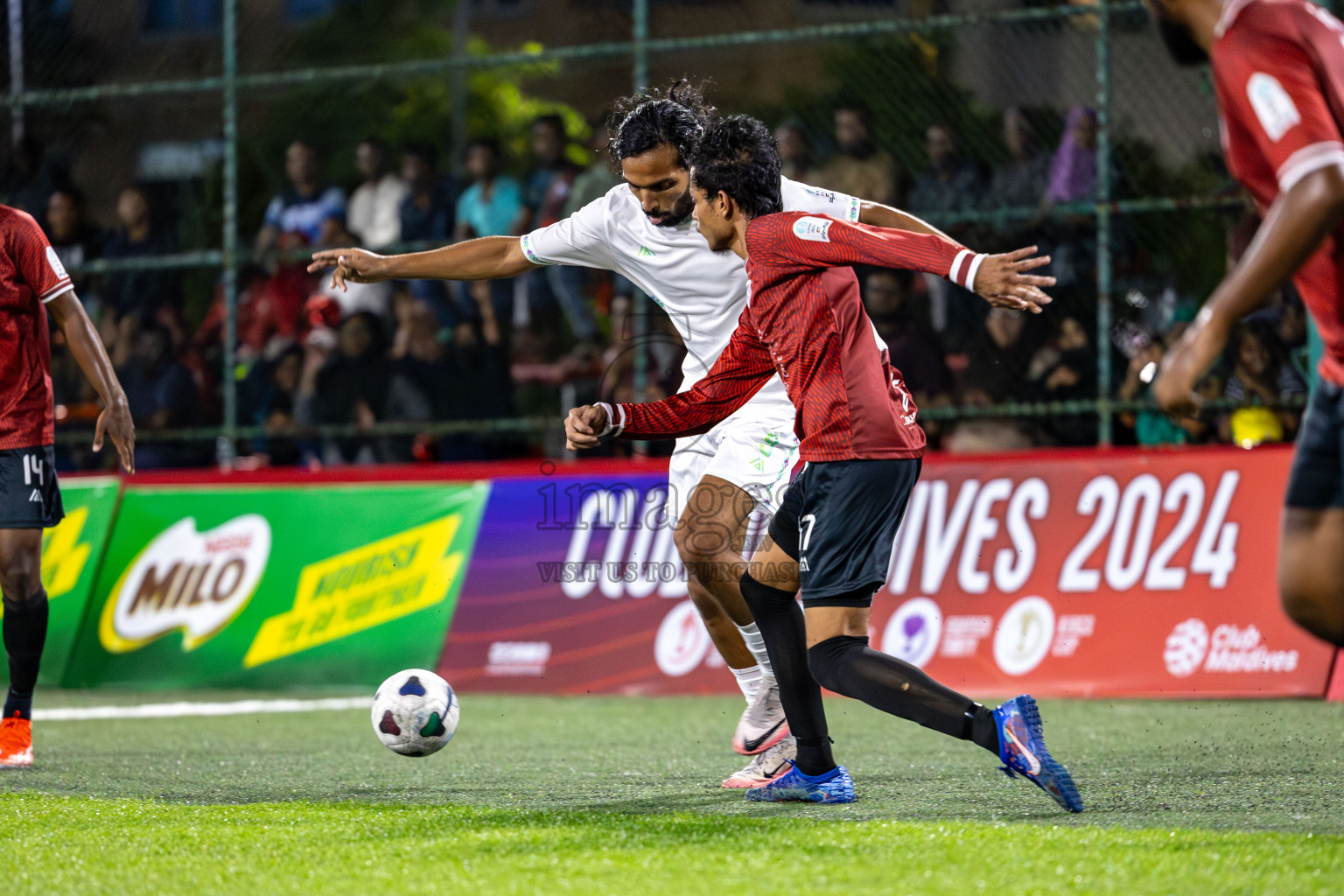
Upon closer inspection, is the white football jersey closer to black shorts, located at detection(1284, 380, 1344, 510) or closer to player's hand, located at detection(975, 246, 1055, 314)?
player's hand, located at detection(975, 246, 1055, 314)

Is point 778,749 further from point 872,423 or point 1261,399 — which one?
point 1261,399

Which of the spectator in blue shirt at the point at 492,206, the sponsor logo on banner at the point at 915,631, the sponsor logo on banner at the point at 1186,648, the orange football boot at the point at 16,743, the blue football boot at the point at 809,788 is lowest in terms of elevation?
the sponsor logo on banner at the point at 915,631

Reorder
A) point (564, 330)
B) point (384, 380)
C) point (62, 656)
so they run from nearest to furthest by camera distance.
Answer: point (62, 656) → point (384, 380) → point (564, 330)

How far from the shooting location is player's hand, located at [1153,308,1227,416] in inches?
143

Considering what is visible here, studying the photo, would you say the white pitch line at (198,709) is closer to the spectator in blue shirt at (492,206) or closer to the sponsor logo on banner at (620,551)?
the sponsor logo on banner at (620,551)

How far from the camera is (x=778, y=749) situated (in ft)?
18.7

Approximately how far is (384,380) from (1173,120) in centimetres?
581

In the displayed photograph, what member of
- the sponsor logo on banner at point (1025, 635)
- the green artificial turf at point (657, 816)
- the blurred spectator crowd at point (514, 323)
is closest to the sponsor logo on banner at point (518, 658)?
the blurred spectator crowd at point (514, 323)

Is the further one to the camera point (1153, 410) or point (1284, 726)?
point (1153, 410)

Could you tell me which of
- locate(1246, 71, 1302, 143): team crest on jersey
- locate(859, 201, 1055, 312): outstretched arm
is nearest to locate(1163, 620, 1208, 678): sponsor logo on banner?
locate(859, 201, 1055, 312): outstretched arm

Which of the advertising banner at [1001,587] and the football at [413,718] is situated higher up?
the football at [413,718]

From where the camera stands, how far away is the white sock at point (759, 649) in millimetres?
6094

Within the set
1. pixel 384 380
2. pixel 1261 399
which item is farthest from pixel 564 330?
pixel 1261 399

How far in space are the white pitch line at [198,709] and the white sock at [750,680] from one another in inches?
153
